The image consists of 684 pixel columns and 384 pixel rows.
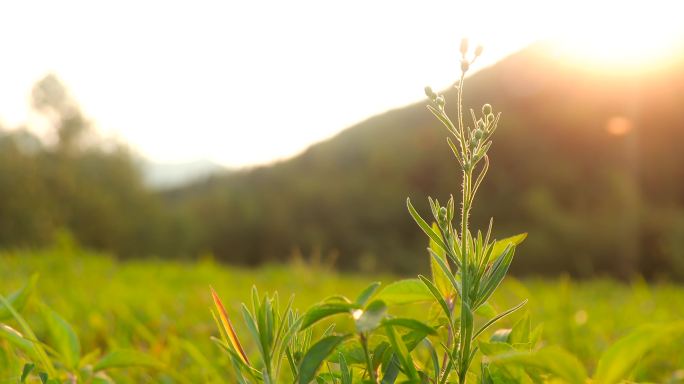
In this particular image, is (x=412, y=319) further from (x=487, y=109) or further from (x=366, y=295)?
(x=487, y=109)

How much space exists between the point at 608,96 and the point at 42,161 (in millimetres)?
21037

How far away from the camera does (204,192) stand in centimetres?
2811

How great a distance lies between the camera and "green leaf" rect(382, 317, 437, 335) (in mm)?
573

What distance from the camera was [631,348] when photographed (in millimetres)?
469

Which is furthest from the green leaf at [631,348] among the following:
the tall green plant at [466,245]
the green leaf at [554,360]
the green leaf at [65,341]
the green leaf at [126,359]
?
the green leaf at [65,341]

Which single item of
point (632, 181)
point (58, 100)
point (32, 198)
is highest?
point (58, 100)

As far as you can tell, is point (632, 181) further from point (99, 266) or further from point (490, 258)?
point (490, 258)

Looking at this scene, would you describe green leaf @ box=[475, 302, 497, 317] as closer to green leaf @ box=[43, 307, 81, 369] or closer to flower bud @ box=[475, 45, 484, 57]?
flower bud @ box=[475, 45, 484, 57]

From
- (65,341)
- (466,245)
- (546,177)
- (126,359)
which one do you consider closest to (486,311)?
(466,245)

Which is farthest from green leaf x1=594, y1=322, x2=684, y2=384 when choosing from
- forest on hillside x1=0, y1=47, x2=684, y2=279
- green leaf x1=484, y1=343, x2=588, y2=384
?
forest on hillside x1=0, y1=47, x2=684, y2=279

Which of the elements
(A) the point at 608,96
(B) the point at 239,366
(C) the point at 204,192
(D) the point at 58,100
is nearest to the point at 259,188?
(C) the point at 204,192

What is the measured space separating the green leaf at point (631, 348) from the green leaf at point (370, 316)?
18cm

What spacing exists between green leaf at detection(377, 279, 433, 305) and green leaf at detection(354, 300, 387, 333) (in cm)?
Answer: 8

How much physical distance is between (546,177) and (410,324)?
1492 cm
